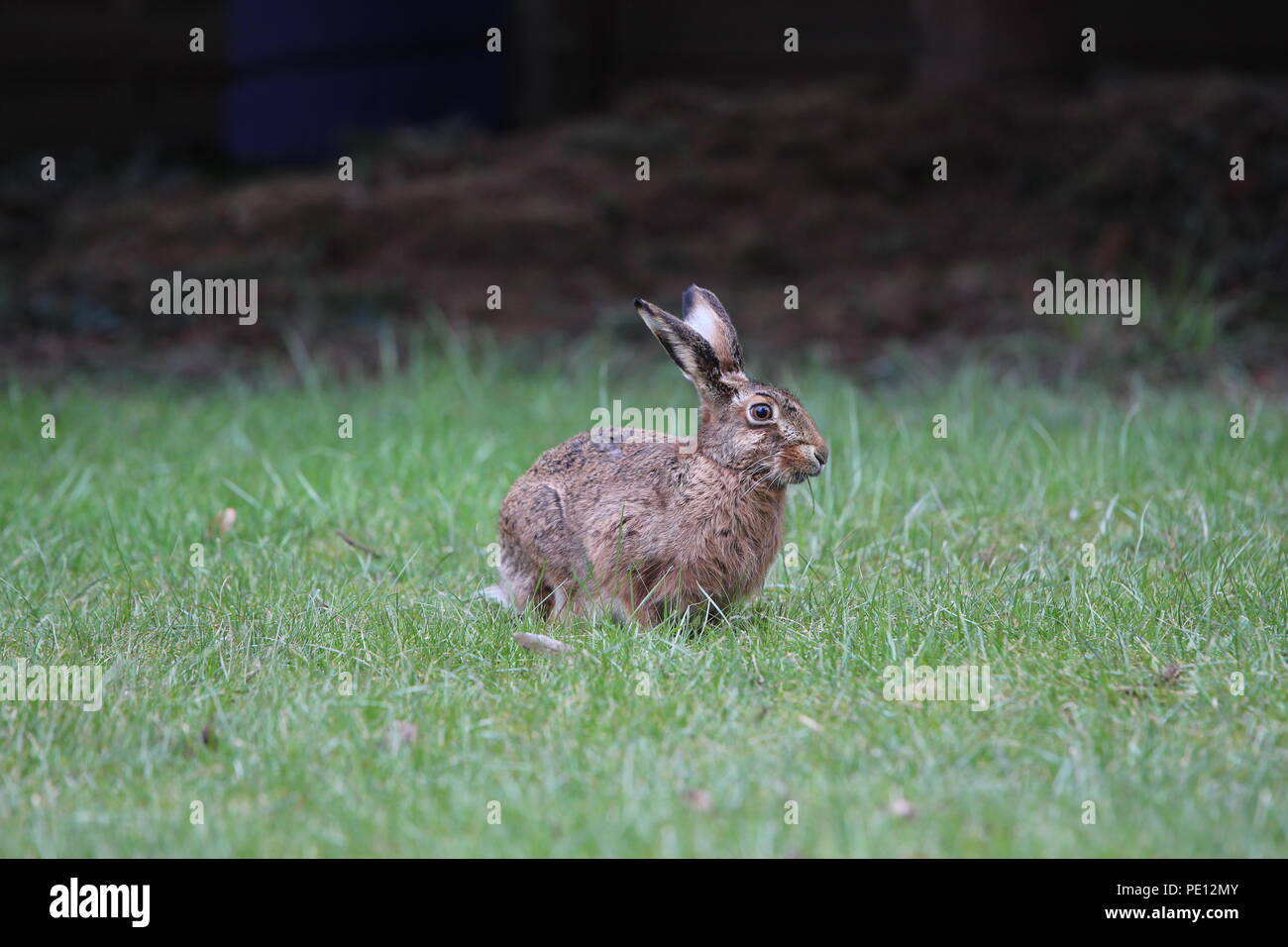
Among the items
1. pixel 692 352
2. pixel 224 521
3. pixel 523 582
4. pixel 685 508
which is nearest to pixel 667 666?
pixel 685 508

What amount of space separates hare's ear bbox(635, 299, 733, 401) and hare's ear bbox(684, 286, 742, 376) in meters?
0.08

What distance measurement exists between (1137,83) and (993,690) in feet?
28.9

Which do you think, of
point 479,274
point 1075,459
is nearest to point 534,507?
point 1075,459

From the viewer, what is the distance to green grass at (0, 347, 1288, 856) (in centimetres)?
317

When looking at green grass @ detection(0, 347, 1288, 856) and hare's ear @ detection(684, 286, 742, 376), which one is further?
hare's ear @ detection(684, 286, 742, 376)

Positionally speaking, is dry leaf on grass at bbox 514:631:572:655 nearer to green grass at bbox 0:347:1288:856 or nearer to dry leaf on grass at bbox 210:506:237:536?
green grass at bbox 0:347:1288:856

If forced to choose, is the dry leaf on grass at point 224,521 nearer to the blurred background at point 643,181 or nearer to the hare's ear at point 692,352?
the hare's ear at point 692,352

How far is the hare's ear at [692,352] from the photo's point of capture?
435 cm

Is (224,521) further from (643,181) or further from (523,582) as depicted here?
(643,181)

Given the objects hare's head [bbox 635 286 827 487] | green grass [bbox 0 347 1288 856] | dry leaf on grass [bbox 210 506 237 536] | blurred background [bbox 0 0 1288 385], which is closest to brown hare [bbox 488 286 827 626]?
hare's head [bbox 635 286 827 487]

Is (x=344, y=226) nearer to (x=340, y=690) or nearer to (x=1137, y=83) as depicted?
(x=1137, y=83)

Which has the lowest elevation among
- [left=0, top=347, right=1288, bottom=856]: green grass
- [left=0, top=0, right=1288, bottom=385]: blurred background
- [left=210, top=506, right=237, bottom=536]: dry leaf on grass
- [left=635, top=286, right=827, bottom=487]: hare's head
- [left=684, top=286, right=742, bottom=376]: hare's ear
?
[left=0, top=347, right=1288, bottom=856]: green grass

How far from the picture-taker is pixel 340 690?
3920 millimetres

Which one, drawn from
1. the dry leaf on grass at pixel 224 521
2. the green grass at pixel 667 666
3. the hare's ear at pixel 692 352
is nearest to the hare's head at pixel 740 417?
the hare's ear at pixel 692 352
